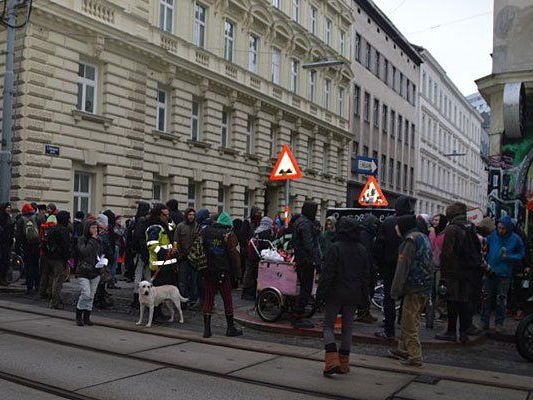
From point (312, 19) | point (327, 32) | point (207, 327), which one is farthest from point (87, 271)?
point (327, 32)

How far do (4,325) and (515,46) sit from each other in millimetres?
11924

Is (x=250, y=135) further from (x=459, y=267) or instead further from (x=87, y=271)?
(x=459, y=267)

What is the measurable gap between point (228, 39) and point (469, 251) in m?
21.8

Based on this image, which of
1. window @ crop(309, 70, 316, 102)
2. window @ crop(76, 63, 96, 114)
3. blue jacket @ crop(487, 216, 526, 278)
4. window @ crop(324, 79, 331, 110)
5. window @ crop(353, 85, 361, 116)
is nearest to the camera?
blue jacket @ crop(487, 216, 526, 278)

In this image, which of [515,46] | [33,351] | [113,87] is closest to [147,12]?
[113,87]

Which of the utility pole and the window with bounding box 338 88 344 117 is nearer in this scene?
the utility pole

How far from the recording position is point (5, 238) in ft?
45.7

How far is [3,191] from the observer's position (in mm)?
16031

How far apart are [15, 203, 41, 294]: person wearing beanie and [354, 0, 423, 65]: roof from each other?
111 ft

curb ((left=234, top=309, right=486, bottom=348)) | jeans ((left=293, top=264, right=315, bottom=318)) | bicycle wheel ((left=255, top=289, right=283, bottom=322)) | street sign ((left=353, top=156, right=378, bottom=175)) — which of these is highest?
street sign ((left=353, top=156, right=378, bottom=175))

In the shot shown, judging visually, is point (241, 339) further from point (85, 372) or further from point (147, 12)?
point (147, 12)

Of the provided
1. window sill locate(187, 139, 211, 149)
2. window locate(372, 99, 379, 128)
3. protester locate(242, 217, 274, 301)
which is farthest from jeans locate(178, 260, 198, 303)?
window locate(372, 99, 379, 128)

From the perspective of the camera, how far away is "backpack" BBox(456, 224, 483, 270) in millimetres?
9062

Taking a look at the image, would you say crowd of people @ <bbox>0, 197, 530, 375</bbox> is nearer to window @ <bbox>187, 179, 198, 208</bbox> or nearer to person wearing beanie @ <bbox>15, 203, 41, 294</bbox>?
person wearing beanie @ <bbox>15, 203, 41, 294</bbox>
